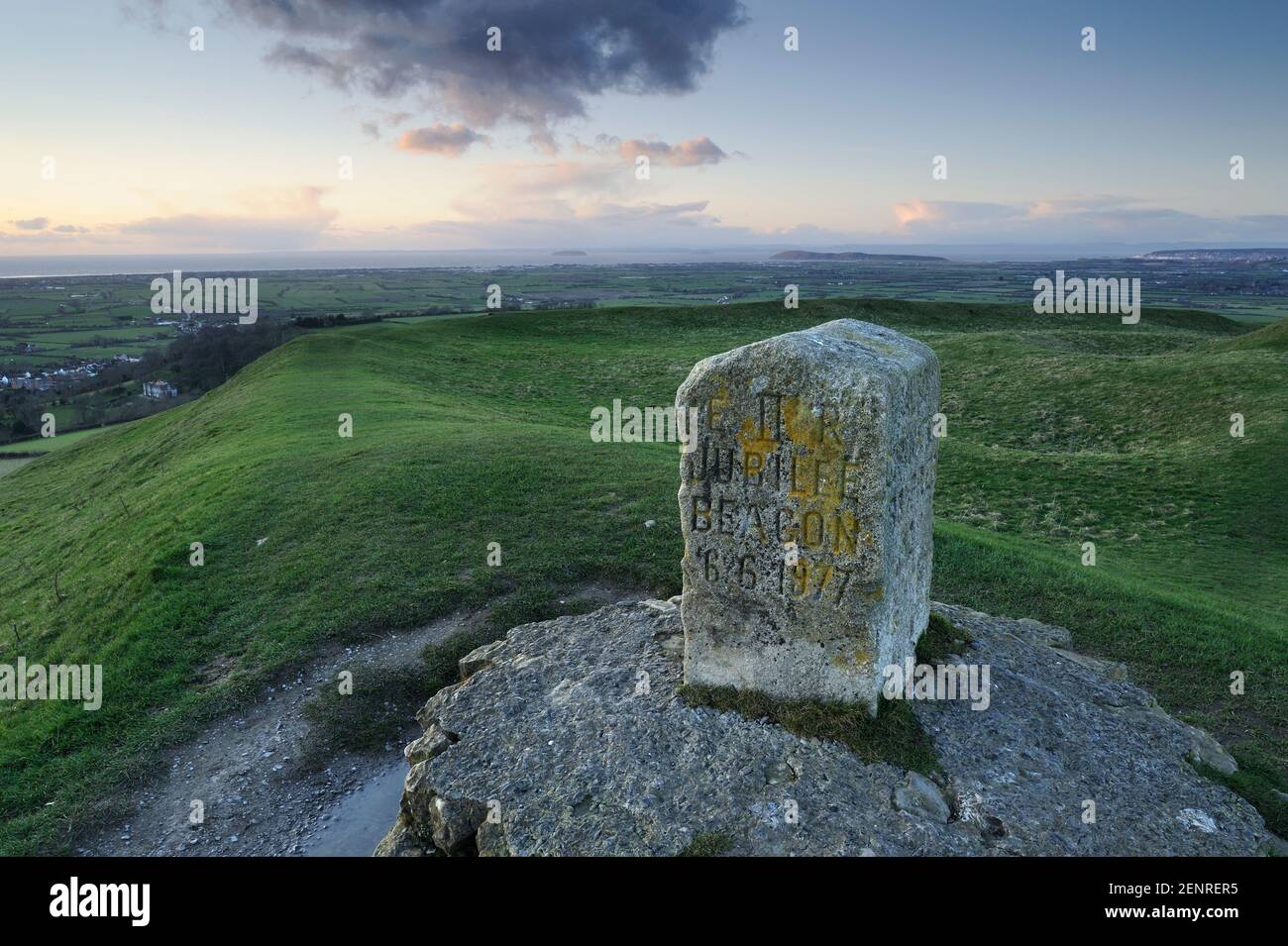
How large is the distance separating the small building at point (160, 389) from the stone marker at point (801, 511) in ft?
183

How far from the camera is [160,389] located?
5406 cm

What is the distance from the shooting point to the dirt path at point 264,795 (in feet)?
28.7

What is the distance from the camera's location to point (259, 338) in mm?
59875

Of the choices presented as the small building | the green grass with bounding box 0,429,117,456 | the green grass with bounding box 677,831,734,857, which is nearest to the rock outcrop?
the green grass with bounding box 677,831,734,857

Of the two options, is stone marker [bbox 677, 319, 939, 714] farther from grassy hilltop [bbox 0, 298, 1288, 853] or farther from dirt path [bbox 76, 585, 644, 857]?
Result: grassy hilltop [bbox 0, 298, 1288, 853]

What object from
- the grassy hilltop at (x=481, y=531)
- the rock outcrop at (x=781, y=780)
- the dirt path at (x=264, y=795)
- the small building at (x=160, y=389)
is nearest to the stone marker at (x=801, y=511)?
the rock outcrop at (x=781, y=780)

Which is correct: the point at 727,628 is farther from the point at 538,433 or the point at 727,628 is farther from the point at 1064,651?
the point at 538,433

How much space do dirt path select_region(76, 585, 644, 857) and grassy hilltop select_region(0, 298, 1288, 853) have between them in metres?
0.53

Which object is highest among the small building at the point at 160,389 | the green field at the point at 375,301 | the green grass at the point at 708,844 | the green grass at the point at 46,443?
the green field at the point at 375,301

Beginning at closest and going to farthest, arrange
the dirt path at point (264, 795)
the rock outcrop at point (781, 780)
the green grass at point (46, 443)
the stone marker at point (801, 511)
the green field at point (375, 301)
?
the rock outcrop at point (781, 780), the stone marker at point (801, 511), the dirt path at point (264, 795), the green grass at point (46, 443), the green field at point (375, 301)

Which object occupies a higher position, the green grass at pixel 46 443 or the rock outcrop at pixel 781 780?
the green grass at pixel 46 443

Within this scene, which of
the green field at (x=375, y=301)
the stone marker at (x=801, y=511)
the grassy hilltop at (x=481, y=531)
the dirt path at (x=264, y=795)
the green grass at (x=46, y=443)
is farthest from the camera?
the green field at (x=375, y=301)

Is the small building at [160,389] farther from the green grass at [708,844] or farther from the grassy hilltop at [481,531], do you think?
the green grass at [708,844]

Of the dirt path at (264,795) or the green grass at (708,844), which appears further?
the dirt path at (264,795)
